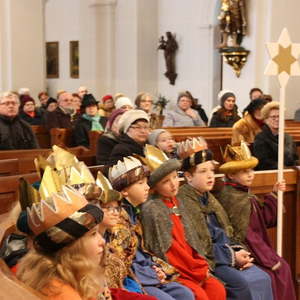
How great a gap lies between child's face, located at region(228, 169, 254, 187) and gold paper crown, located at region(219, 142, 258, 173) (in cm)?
4

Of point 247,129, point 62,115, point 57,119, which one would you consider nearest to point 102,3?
point 62,115

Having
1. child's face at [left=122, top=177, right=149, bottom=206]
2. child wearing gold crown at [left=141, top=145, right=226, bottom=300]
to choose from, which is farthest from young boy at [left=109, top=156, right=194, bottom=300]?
child wearing gold crown at [left=141, top=145, right=226, bottom=300]

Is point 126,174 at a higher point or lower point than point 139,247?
higher

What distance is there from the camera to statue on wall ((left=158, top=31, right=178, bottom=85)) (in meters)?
15.3

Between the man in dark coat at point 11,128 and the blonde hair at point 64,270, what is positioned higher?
the man in dark coat at point 11,128

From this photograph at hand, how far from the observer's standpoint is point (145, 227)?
3.38 metres

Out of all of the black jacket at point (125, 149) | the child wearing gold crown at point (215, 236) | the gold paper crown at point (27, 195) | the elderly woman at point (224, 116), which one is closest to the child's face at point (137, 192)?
the child wearing gold crown at point (215, 236)

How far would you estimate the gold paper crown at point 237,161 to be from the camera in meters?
3.98

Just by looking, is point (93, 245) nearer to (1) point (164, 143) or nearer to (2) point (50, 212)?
(2) point (50, 212)

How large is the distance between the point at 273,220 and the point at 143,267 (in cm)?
142

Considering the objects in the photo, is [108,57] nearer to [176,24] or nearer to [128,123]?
[176,24]

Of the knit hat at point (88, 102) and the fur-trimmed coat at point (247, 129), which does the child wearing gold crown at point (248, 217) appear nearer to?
the fur-trimmed coat at point (247, 129)

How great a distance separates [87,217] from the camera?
83.0 inches

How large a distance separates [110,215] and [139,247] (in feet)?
1.78
